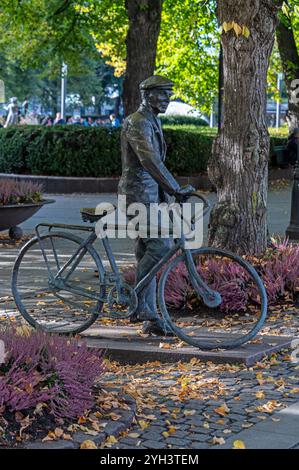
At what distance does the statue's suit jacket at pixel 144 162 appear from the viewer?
7.23 metres

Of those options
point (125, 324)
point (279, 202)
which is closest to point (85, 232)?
point (125, 324)

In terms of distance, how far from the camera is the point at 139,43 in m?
20.9

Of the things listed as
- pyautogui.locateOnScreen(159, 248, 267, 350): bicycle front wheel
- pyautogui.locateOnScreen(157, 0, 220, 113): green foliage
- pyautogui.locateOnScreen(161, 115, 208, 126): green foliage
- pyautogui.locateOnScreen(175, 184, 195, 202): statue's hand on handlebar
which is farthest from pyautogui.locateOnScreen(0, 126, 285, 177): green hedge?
pyautogui.locateOnScreen(161, 115, 208, 126): green foliage

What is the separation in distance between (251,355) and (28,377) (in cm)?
225

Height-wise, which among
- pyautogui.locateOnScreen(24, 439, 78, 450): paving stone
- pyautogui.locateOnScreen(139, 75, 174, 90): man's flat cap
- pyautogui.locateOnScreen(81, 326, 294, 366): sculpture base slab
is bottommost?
pyautogui.locateOnScreen(81, 326, 294, 366): sculpture base slab

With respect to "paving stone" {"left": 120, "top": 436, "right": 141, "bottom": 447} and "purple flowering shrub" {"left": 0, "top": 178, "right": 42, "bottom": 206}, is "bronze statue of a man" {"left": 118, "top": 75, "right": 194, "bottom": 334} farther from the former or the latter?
"purple flowering shrub" {"left": 0, "top": 178, "right": 42, "bottom": 206}

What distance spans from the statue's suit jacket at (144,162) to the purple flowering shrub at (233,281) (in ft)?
3.39

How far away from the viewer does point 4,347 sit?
5281 mm

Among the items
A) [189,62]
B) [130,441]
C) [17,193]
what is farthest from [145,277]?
[189,62]

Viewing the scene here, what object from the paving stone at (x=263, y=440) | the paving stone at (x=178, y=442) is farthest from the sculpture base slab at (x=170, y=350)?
the paving stone at (x=178, y=442)

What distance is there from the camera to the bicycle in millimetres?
7180

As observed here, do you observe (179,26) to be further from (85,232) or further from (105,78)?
(105,78)

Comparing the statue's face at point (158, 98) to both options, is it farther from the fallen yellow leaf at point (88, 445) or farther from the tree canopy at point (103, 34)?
the tree canopy at point (103, 34)

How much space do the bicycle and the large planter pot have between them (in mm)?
4447
